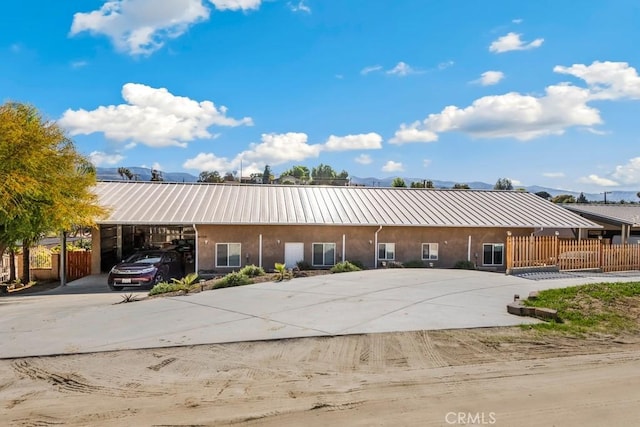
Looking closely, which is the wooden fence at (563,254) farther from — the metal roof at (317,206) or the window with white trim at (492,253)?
the window with white trim at (492,253)

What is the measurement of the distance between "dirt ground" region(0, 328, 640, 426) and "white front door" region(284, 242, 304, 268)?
12257 millimetres

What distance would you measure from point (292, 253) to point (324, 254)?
1536mm

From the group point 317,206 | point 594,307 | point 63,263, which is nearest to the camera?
point 594,307

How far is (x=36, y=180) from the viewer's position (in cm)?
1559

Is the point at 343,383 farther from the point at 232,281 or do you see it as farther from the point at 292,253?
the point at 292,253

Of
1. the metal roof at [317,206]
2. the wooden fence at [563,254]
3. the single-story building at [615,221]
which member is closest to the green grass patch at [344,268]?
the metal roof at [317,206]

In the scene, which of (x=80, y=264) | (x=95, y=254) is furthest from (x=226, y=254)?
(x=80, y=264)

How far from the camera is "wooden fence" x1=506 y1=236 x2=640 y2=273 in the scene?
18594mm

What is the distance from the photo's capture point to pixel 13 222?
54.1 feet

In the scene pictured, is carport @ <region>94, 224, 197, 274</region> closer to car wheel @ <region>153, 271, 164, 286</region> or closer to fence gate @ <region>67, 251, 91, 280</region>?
fence gate @ <region>67, 251, 91, 280</region>

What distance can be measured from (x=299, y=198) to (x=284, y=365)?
678 inches

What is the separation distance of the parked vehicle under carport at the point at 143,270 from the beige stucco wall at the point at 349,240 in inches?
59.7

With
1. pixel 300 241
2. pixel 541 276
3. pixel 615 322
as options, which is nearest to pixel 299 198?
pixel 300 241

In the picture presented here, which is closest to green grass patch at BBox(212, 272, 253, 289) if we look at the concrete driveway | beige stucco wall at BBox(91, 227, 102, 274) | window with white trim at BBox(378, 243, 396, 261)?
the concrete driveway
